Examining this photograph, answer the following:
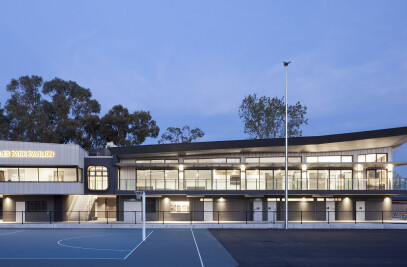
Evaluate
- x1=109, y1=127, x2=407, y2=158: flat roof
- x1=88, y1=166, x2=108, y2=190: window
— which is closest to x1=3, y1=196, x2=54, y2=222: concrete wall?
x1=88, y1=166, x2=108, y2=190: window

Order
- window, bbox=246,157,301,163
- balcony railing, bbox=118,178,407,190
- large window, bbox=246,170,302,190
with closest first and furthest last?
balcony railing, bbox=118,178,407,190
large window, bbox=246,170,302,190
window, bbox=246,157,301,163

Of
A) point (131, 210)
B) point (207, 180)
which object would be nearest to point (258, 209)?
point (207, 180)

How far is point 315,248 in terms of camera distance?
77.6 ft

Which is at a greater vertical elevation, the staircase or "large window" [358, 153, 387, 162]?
"large window" [358, 153, 387, 162]

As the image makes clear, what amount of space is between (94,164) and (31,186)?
577 centimetres

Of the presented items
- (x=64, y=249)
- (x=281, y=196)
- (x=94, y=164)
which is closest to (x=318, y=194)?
(x=281, y=196)

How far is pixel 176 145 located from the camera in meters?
40.2

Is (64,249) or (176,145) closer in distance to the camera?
(64,249)

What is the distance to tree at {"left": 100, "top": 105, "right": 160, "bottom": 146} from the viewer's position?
7469 cm

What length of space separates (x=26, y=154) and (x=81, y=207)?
298 inches

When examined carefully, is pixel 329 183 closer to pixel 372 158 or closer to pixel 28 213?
pixel 372 158

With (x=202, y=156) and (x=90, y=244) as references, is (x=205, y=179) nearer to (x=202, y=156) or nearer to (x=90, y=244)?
(x=202, y=156)

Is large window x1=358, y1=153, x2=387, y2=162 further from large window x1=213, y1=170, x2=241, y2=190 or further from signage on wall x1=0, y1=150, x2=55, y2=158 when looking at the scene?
signage on wall x1=0, y1=150, x2=55, y2=158

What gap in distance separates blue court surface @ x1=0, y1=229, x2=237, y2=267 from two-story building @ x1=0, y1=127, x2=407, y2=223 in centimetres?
850
